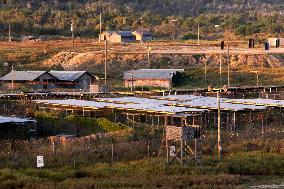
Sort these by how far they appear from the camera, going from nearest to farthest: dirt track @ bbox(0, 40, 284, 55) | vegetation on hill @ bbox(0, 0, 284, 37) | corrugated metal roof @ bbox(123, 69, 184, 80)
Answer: corrugated metal roof @ bbox(123, 69, 184, 80) → dirt track @ bbox(0, 40, 284, 55) → vegetation on hill @ bbox(0, 0, 284, 37)

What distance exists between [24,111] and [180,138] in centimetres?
Result: 1514

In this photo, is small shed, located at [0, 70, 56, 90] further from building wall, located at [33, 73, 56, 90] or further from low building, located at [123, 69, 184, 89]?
low building, located at [123, 69, 184, 89]

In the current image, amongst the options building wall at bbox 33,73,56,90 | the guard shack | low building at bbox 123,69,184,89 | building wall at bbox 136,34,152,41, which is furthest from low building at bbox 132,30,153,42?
the guard shack

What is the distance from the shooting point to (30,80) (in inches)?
2286

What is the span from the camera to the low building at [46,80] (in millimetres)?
58500

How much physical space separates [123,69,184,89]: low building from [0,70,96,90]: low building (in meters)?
2.97

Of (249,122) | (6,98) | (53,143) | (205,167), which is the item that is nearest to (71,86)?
(6,98)

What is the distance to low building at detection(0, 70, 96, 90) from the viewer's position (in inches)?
2303

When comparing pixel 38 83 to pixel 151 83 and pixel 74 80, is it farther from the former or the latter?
pixel 151 83

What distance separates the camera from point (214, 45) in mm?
85812

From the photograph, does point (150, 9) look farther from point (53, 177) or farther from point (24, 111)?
point (53, 177)

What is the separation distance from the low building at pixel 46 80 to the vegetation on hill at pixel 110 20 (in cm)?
4440

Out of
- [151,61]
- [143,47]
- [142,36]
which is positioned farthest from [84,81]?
[142,36]

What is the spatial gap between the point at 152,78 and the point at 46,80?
25.3 feet
